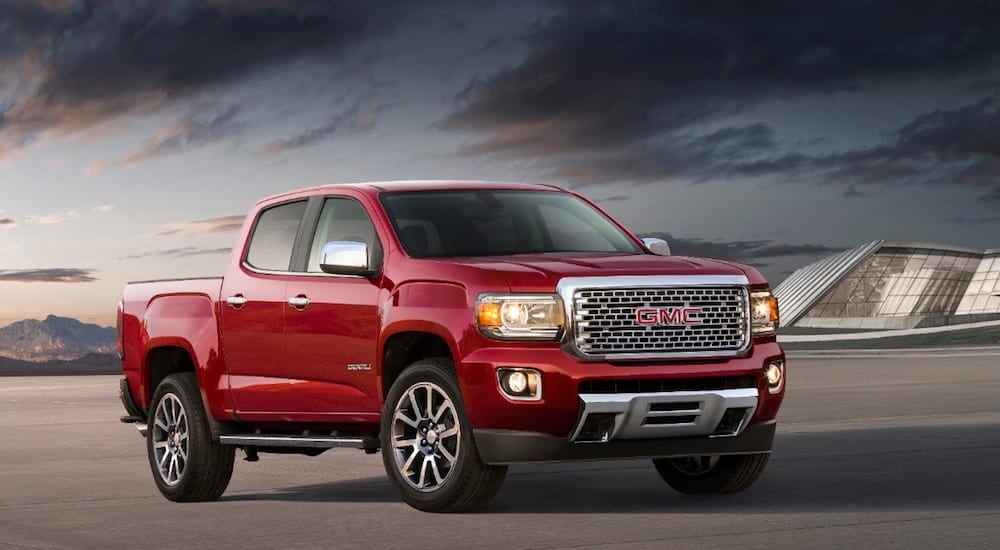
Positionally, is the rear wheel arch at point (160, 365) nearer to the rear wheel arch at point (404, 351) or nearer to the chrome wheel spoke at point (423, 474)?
the rear wheel arch at point (404, 351)

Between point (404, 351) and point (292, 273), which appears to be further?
point (292, 273)

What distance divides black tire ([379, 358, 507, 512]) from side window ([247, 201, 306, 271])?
1626 millimetres

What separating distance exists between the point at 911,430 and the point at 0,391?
2252 cm

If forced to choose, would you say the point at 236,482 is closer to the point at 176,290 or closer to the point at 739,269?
the point at 176,290

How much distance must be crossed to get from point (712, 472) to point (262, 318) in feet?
10.2

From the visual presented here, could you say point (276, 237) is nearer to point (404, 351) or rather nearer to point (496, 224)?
point (496, 224)

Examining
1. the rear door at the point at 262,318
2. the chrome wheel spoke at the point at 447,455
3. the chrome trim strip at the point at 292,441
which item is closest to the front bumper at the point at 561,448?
the chrome wheel spoke at the point at 447,455

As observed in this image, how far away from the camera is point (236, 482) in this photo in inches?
476

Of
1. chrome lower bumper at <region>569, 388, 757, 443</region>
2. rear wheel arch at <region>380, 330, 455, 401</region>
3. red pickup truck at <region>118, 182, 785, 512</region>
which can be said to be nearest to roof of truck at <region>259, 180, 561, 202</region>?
red pickup truck at <region>118, 182, 785, 512</region>

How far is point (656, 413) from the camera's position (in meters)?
9.02

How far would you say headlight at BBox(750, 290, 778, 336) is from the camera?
9633 millimetres

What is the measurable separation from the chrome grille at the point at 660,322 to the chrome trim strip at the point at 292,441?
1764 mm

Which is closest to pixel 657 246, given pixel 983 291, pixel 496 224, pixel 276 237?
pixel 496 224

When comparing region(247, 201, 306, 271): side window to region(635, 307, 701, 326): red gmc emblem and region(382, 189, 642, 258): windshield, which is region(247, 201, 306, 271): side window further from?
region(635, 307, 701, 326): red gmc emblem
